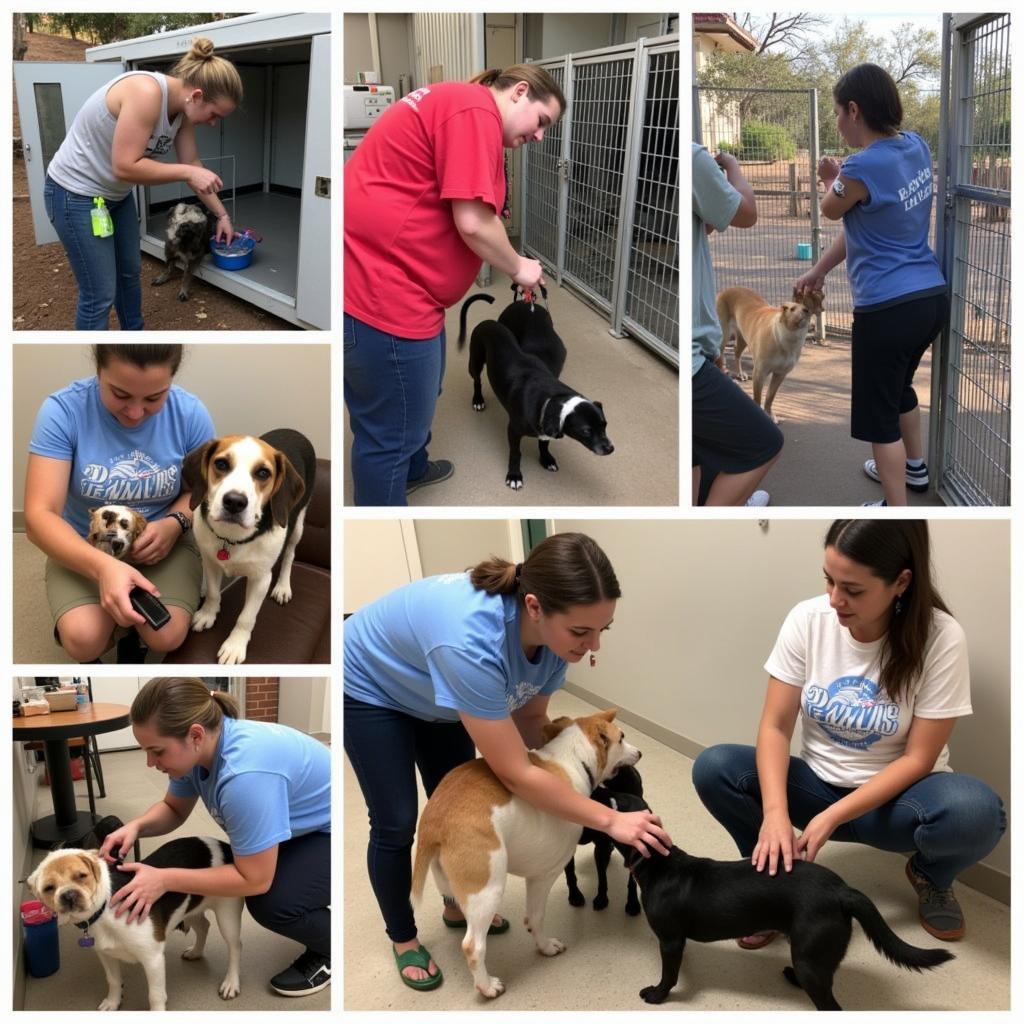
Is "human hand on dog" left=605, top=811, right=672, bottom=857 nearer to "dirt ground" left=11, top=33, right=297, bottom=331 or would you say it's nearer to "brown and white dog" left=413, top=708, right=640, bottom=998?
"brown and white dog" left=413, top=708, right=640, bottom=998

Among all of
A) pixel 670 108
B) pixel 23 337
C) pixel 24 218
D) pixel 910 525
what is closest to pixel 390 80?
pixel 670 108

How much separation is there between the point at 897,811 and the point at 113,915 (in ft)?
5.33

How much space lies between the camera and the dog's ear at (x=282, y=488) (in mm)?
1788

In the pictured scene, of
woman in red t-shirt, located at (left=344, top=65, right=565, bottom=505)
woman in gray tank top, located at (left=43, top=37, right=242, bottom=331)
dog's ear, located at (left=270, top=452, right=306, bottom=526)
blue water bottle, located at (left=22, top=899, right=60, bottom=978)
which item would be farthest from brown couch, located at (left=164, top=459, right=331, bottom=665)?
woman in gray tank top, located at (left=43, top=37, right=242, bottom=331)

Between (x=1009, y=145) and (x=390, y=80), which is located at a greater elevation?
(x=390, y=80)

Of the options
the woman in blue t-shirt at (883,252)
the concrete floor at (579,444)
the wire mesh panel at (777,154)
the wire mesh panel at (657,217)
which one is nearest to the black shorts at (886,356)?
the woman in blue t-shirt at (883,252)

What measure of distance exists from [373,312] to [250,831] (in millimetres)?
1119

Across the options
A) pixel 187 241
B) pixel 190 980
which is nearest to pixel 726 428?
pixel 190 980

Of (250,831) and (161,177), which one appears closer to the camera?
(250,831)

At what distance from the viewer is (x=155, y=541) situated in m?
1.80

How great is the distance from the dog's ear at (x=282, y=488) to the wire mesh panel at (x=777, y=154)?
5.00 ft

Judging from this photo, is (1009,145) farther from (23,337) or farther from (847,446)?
(23,337)

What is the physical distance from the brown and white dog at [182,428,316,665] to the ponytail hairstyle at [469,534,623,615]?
55 cm

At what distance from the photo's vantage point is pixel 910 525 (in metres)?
1.67
